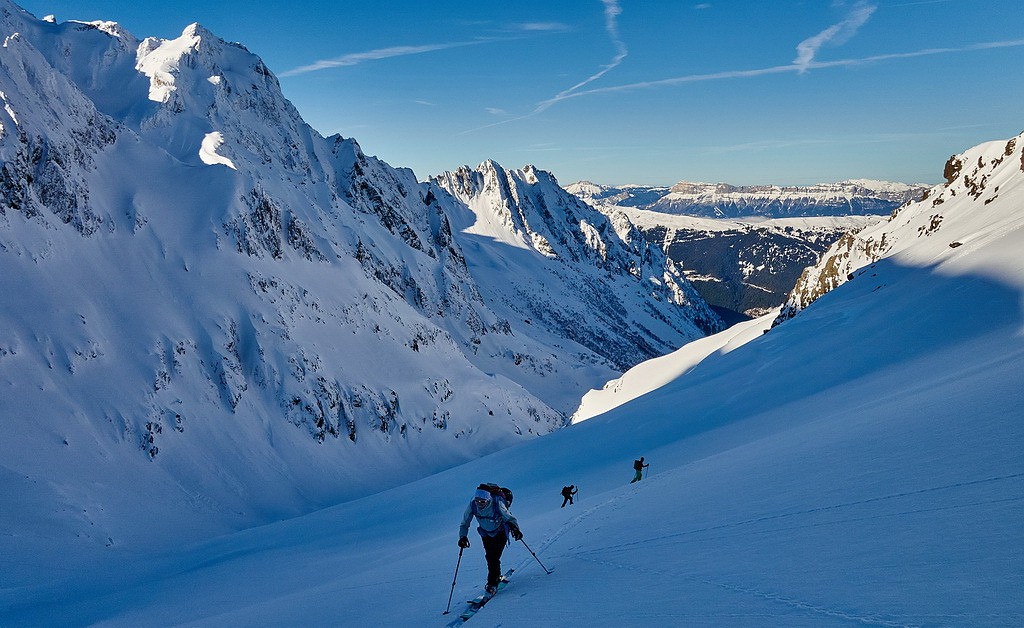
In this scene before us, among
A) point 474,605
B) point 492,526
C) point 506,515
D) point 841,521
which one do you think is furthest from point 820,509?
point 474,605

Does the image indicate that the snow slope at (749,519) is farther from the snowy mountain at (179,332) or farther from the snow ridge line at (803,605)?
the snowy mountain at (179,332)

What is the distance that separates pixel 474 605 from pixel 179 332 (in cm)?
4789

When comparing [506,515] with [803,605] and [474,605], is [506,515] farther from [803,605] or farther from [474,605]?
[803,605]

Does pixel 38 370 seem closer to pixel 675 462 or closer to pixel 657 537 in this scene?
pixel 675 462

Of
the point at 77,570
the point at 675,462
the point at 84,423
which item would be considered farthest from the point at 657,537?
the point at 84,423

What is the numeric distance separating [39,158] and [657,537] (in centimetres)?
5541

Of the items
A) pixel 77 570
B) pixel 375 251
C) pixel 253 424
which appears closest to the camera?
pixel 77 570

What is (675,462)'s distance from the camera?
61.4ft

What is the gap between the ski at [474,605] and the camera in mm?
7645

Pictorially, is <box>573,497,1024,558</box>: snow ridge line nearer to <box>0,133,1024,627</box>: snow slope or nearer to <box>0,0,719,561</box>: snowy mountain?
<box>0,133,1024,627</box>: snow slope

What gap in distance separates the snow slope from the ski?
0.85ft

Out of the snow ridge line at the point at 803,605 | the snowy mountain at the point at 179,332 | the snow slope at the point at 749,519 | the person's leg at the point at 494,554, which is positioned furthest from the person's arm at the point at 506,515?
the snowy mountain at the point at 179,332

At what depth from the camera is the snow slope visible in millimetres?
4914

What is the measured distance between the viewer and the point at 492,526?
883cm
